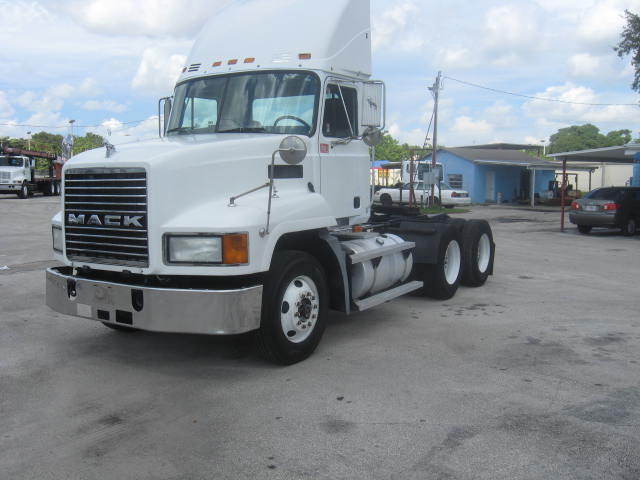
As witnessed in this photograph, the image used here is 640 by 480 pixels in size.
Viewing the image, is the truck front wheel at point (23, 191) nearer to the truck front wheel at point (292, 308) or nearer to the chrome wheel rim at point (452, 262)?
the chrome wheel rim at point (452, 262)

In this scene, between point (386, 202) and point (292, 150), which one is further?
point (386, 202)

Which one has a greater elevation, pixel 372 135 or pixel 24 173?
pixel 24 173

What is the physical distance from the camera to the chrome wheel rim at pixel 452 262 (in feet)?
30.8

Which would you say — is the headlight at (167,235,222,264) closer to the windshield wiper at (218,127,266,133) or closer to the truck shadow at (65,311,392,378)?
Answer: the truck shadow at (65,311,392,378)

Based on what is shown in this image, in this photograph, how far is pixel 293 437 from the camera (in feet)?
14.5

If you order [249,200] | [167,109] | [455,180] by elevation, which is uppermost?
[455,180]

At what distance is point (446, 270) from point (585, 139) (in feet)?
355

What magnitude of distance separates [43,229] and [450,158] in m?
32.6

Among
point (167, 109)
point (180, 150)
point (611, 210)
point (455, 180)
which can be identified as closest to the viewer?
point (180, 150)

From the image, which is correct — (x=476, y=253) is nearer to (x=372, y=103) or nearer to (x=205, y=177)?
(x=372, y=103)

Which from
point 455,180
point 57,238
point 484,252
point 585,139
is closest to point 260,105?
point 57,238

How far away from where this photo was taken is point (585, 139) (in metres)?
107

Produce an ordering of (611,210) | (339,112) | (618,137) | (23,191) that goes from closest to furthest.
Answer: (339,112) → (611,210) → (23,191) → (618,137)

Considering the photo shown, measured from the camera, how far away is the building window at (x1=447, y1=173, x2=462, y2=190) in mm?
45594
